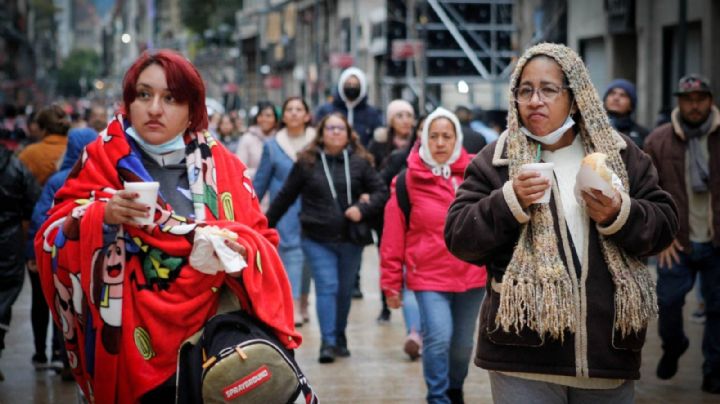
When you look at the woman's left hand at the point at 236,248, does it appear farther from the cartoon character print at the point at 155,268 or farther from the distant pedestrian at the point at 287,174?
the distant pedestrian at the point at 287,174

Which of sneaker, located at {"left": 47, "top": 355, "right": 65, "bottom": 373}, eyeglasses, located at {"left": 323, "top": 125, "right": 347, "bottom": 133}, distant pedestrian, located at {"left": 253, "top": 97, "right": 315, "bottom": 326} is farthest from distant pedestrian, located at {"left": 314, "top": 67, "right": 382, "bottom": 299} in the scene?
sneaker, located at {"left": 47, "top": 355, "right": 65, "bottom": 373}

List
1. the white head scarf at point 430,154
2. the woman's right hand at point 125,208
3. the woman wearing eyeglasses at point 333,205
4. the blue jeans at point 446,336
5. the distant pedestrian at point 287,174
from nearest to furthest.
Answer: the woman's right hand at point 125,208 → the blue jeans at point 446,336 → the white head scarf at point 430,154 → the woman wearing eyeglasses at point 333,205 → the distant pedestrian at point 287,174

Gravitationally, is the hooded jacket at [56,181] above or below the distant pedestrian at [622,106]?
below

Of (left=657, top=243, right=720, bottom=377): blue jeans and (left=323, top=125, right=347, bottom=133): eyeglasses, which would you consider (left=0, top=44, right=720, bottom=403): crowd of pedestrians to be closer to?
(left=657, top=243, right=720, bottom=377): blue jeans

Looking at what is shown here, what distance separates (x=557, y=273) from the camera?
456 cm

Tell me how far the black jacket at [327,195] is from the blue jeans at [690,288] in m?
2.59

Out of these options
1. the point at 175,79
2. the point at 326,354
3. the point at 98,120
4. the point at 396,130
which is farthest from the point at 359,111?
the point at 175,79

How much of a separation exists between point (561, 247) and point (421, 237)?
3678 mm

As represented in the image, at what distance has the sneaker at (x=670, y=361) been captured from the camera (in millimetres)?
9156

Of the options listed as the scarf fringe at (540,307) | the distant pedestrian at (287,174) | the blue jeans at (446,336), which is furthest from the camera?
the distant pedestrian at (287,174)

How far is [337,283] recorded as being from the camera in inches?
421

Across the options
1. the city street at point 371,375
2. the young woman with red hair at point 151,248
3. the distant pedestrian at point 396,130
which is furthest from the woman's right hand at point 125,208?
the distant pedestrian at point 396,130

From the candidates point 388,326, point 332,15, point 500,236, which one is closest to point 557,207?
point 500,236

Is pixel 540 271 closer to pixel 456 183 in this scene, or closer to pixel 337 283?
pixel 456 183
